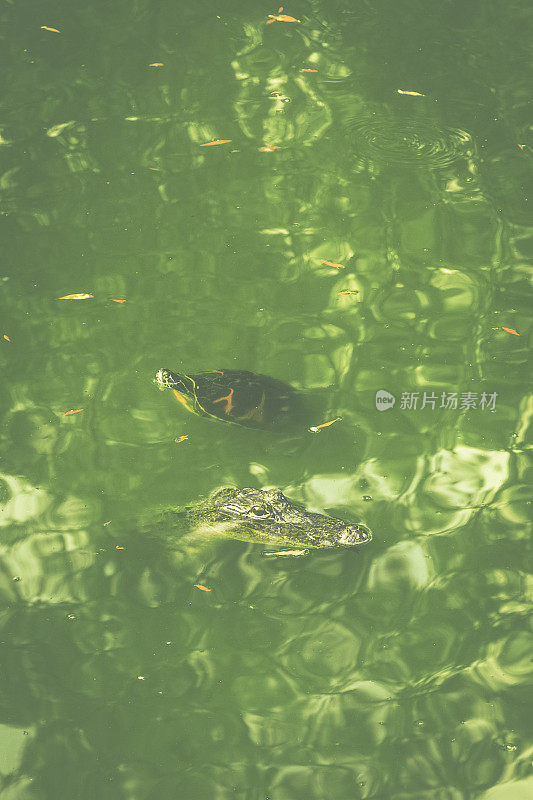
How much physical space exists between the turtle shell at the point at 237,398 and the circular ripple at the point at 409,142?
1336 millimetres

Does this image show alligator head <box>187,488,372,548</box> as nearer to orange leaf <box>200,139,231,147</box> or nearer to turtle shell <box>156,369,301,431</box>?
A: turtle shell <box>156,369,301,431</box>

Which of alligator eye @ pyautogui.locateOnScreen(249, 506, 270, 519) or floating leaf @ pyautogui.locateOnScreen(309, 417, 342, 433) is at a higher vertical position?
floating leaf @ pyautogui.locateOnScreen(309, 417, 342, 433)

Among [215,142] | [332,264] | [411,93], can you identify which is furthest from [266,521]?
[411,93]

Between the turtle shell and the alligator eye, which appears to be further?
the turtle shell

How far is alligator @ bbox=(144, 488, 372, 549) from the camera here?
246 cm

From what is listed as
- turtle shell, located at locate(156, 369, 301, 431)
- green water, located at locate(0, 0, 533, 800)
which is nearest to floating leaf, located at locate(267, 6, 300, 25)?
green water, located at locate(0, 0, 533, 800)

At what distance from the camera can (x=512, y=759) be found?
224 cm

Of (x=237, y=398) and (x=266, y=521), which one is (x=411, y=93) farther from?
(x=266, y=521)

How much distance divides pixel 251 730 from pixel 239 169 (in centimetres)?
244

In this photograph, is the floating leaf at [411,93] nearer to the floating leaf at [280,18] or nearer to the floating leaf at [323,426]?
the floating leaf at [280,18]

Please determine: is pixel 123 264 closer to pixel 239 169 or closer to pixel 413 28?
pixel 239 169

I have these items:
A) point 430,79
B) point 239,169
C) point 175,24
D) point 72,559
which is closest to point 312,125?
point 239,169

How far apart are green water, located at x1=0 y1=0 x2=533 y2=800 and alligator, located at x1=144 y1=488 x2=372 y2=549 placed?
0.18 feet

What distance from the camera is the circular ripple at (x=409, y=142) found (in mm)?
3119
